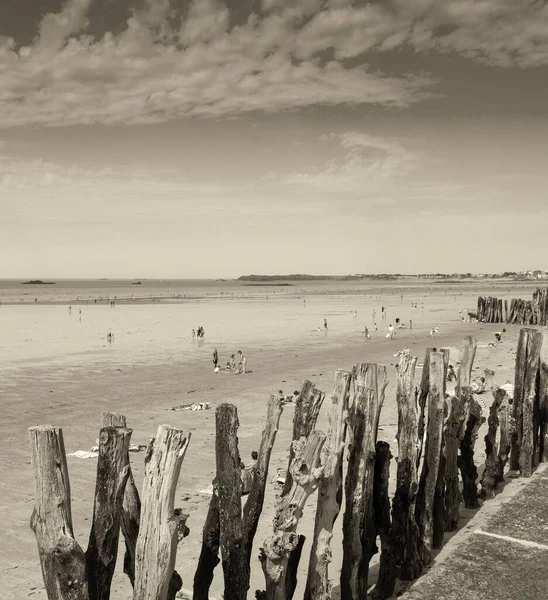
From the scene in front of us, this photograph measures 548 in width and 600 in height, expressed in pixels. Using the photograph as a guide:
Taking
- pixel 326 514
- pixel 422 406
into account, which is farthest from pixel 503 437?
pixel 326 514

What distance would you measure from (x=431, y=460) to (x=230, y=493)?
255cm

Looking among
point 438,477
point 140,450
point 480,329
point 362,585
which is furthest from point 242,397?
point 480,329

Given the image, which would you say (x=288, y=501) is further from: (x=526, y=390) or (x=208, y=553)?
(x=526, y=390)

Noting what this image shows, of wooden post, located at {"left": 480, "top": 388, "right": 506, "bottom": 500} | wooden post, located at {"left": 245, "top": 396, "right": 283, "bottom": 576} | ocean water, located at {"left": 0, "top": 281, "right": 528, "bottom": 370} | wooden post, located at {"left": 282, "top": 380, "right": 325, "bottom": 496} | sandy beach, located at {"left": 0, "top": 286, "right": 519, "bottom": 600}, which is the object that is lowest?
sandy beach, located at {"left": 0, "top": 286, "right": 519, "bottom": 600}

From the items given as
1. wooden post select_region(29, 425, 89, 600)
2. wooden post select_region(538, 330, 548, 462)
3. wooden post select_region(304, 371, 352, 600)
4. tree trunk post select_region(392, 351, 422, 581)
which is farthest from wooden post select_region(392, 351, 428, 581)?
wooden post select_region(538, 330, 548, 462)

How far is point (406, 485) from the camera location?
581 centimetres

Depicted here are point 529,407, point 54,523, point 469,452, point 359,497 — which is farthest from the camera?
point 529,407

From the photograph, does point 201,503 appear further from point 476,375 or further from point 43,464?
point 476,375

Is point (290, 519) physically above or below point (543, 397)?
below

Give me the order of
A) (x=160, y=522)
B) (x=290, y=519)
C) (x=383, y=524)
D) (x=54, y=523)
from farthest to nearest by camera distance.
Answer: (x=383, y=524)
(x=290, y=519)
(x=160, y=522)
(x=54, y=523)

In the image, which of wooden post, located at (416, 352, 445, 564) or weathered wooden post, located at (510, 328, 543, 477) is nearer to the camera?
wooden post, located at (416, 352, 445, 564)

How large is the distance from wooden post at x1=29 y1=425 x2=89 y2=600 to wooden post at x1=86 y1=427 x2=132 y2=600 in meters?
A: 0.27

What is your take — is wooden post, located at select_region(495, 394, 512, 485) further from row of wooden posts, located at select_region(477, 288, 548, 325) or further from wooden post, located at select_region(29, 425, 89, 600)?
row of wooden posts, located at select_region(477, 288, 548, 325)

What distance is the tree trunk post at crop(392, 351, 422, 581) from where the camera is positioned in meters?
5.64
